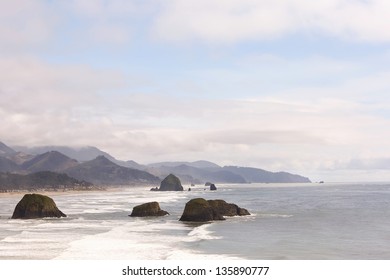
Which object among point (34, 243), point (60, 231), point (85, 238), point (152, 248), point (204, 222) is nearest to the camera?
point (152, 248)

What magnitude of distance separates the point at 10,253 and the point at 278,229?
99.4 feet

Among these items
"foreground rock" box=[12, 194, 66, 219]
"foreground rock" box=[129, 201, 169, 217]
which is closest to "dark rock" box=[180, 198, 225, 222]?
"foreground rock" box=[129, 201, 169, 217]

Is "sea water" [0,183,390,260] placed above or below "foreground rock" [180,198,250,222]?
below

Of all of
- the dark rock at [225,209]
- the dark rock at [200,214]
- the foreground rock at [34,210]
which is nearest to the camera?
the dark rock at [200,214]

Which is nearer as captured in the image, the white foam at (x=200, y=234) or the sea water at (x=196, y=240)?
the sea water at (x=196, y=240)

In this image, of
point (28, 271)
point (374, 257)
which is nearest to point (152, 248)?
point (28, 271)

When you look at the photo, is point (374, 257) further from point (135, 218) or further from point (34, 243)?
point (135, 218)

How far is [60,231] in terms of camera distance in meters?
52.9

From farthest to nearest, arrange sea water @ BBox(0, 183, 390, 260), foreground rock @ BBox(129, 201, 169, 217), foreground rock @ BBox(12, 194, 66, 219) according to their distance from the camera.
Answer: foreground rock @ BBox(129, 201, 169, 217)
foreground rock @ BBox(12, 194, 66, 219)
sea water @ BBox(0, 183, 390, 260)

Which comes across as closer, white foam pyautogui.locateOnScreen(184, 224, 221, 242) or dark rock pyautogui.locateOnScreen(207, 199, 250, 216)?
white foam pyautogui.locateOnScreen(184, 224, 221, 242)

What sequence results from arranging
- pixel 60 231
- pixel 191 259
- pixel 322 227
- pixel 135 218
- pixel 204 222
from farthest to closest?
pixel 135 218 → pixel 204 222 → pixel 322 227 → pixel 60 231 → pixel 191 259

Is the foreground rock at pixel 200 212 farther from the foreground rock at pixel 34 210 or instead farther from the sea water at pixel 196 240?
the foreground rock at pixel 34 210

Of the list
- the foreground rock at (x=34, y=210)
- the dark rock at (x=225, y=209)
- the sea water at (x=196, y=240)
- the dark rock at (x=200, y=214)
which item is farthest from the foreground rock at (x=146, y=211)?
the foreground rock at (x=34, y=210)

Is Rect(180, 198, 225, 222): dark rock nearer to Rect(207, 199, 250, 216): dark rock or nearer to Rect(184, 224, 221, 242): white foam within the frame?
Rect(207, 199, 250, 216): dark rock
